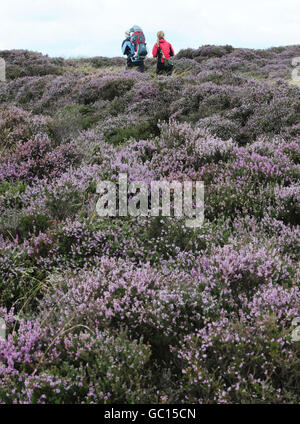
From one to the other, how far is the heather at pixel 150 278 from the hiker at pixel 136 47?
11.7 meters

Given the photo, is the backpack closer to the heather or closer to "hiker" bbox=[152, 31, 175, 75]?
"hiker" bbox=[152, 31, 175, 75]

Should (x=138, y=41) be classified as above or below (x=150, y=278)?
above

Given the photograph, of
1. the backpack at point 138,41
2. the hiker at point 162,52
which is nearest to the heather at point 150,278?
the hiker at point 162,52

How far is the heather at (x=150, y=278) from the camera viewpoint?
92.2 inches

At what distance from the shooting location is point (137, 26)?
17.7 metres

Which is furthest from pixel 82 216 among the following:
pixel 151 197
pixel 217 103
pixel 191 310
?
pixel 217 103

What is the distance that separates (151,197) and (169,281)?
5.57 ft

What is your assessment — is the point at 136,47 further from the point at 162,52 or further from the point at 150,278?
Answer: the point at 150,278

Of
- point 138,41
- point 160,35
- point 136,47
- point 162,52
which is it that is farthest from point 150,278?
point 138,41

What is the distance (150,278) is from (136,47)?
55.8ft

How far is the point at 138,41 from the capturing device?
18.0 meters

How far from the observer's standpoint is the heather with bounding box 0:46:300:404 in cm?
234

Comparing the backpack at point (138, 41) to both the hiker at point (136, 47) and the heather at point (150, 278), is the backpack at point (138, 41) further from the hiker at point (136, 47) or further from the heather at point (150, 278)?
the heather at point (150, 278)
